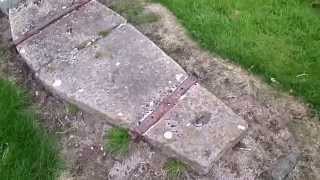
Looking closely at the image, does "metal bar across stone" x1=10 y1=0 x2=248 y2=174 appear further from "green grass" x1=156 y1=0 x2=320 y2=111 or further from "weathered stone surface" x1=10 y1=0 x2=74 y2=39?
"green grass" x1=156 y1=0 x2=320 y2=111

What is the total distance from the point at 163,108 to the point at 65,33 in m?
0.97

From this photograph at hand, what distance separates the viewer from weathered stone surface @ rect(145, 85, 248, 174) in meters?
2.88

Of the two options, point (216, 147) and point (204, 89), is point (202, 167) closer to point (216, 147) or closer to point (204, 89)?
point (216, 147)

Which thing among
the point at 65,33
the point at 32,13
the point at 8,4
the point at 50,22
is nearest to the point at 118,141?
the point at 65,33

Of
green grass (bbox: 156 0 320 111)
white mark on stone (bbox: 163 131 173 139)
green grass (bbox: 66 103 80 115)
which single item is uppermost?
green grass (bbox: 156 0 320 111)

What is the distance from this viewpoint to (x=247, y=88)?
3.30 metres

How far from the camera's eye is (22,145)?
3.06m

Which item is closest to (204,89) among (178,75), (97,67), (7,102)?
(178,75)

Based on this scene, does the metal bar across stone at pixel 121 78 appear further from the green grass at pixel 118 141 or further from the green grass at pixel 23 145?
the green grass at pixel 23 145

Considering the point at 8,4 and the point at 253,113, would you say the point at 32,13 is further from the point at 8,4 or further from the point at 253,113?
the point at 253,113

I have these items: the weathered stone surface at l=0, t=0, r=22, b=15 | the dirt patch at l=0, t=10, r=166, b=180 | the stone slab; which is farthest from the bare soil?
the weathered stone surface at l=0, t=0, r=22, b=15

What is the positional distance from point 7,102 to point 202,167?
4.27ft

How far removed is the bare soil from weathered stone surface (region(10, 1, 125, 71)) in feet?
0.42

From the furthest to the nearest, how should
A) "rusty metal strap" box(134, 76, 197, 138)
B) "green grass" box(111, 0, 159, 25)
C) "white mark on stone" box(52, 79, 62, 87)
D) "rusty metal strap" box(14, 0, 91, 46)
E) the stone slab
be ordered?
"green grass" box(111, 0, 159, 25), "rusty metal strap" box(14, 0, 91, 46), "white mark on stone" box(52, 79, 62, 87), the stone slab, "rusty metal strap" box(134, 76, 197, 138)
